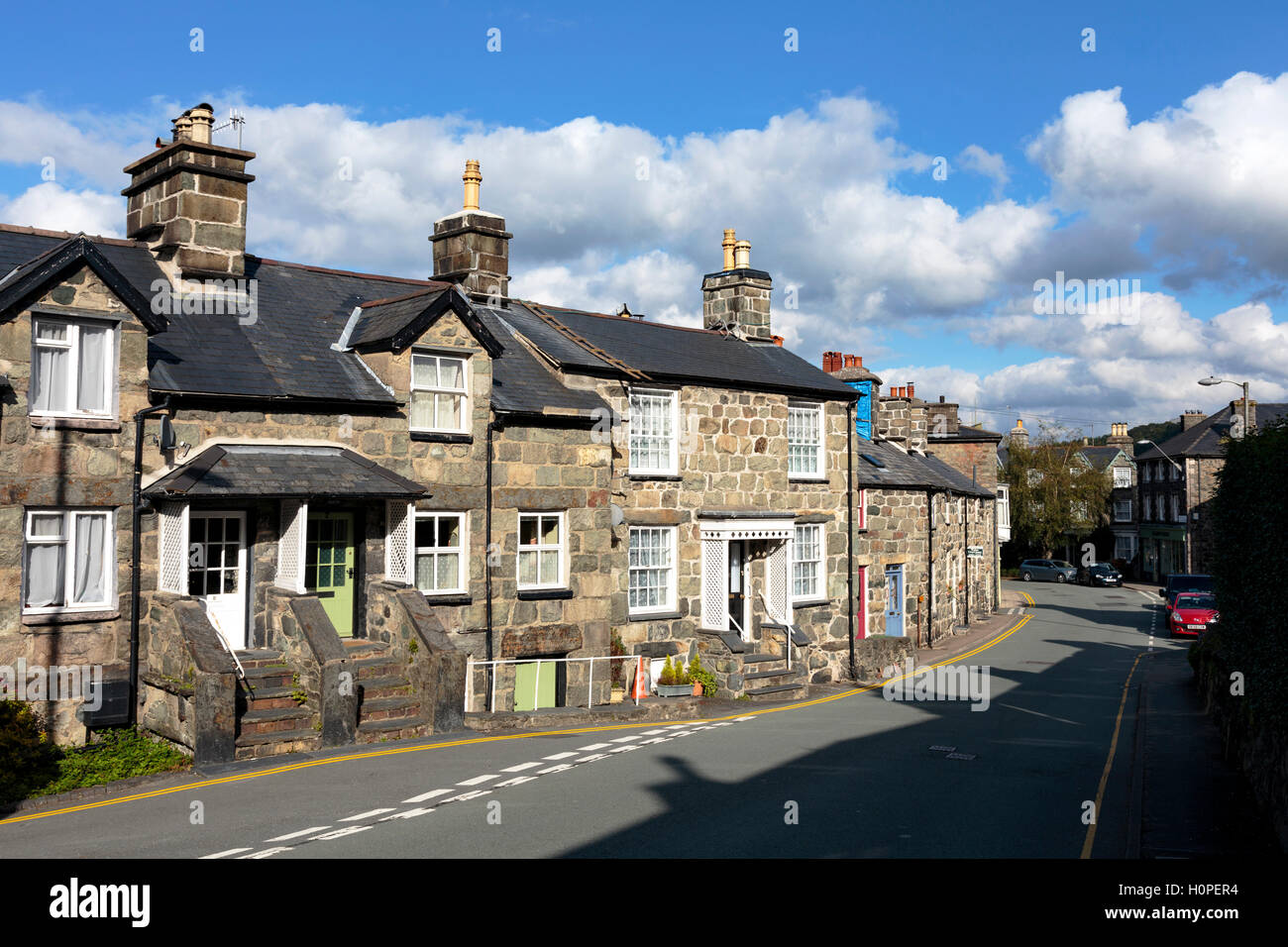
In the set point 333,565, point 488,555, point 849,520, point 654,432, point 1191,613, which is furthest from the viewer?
point 1191,613

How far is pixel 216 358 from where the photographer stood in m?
16.2

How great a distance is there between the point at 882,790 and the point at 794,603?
13157 millimetres

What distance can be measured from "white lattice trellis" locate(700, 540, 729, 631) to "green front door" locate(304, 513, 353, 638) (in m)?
8.46

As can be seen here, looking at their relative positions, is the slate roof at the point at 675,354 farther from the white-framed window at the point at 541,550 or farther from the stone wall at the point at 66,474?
the stone wall at the point at 66,474

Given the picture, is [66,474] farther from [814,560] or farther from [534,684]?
[814,560]

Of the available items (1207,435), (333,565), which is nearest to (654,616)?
(333,565)

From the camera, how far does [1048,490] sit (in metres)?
66.4

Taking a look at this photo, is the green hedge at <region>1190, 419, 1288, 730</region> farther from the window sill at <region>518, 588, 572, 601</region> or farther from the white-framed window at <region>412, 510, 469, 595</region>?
the white-framed window at <region>412, 510, 469, 595</region>

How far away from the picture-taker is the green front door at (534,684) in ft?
62.0

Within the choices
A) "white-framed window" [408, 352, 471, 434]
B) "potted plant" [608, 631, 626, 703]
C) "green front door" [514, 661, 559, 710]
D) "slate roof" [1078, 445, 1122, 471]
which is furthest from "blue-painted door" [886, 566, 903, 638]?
"slate roof" [1078, 445, 1122, 471]

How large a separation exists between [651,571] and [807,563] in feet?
17.3

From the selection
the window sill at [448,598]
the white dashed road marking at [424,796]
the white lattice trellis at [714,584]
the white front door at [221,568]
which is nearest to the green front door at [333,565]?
the white front door at [221,568]
